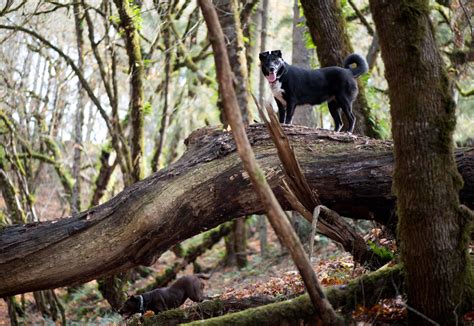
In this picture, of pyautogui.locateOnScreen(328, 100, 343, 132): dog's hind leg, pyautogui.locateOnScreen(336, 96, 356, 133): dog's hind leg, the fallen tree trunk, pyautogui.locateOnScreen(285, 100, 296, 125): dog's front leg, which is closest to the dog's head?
pyautogui.locateOnScreen(285, 100, 296, 125): dog's front leg

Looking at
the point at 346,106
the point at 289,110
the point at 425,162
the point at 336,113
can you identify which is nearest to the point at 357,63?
the point at 346,106

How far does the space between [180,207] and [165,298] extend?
8.07 ft

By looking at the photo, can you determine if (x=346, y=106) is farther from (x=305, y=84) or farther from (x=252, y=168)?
(x=252, y=168)

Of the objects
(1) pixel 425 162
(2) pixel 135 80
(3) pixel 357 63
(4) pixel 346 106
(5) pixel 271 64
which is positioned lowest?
(1) pixel 425 162

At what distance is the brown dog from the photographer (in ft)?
27.0

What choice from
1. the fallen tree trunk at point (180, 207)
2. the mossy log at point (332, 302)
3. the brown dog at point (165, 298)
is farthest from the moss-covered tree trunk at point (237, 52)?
the mossy log at point (332, 302)

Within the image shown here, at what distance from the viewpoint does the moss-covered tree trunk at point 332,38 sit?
9.37 metres

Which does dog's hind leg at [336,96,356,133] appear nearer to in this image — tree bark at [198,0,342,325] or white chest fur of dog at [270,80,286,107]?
white chest fur of dog at [270,80,286,107]

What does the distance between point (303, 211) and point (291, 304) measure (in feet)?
5.12

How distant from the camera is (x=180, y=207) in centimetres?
654

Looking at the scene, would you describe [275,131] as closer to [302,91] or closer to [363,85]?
[302,91]

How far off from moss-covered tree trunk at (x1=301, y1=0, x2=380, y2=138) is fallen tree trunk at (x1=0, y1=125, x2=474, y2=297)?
2.59 meters

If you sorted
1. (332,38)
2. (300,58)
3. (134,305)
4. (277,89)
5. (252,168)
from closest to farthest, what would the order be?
(252,168) < (134,305) < (277,89) < (332,38) < (300,58)

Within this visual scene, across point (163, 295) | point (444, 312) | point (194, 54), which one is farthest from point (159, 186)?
point (194, 54)
